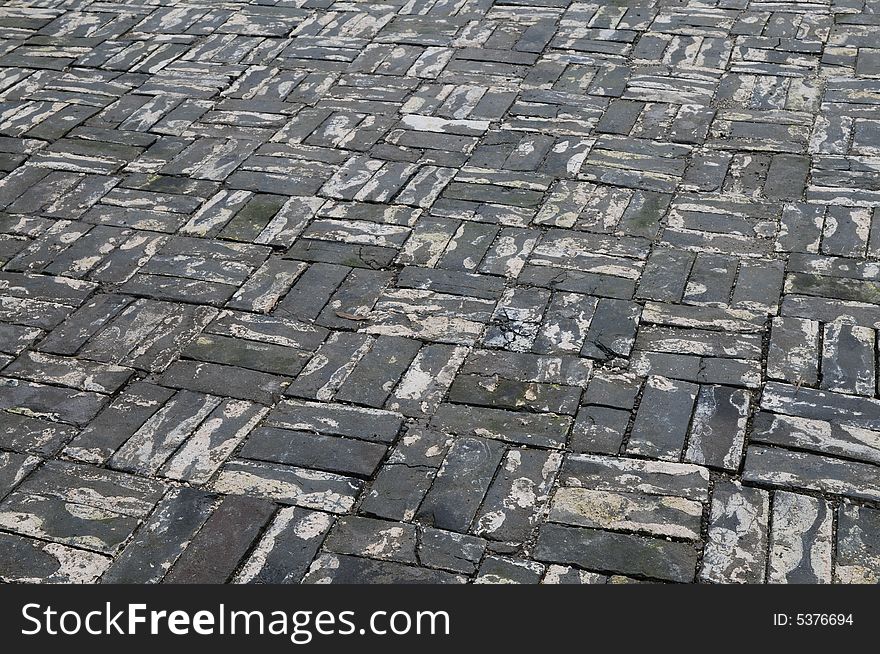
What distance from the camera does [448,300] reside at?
14.5 ft

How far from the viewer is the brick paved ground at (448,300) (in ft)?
11.2

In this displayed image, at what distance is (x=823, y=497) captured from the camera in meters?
3.43

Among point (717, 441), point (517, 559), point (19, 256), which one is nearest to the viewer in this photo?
point (517, 559)

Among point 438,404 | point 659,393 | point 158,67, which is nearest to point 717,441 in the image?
point 659,393

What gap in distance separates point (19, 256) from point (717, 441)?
10.3 feet

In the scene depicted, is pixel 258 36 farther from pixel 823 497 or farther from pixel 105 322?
pixel 823 497

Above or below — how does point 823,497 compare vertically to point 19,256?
below

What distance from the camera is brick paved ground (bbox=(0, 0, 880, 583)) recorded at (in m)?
3.41

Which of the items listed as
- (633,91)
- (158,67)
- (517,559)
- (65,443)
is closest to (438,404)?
(517,559)

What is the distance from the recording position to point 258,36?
688 centimetres

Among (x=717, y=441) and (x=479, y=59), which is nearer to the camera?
(x=717, y=441)

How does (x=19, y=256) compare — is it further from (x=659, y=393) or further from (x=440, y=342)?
(x=659, y=393)

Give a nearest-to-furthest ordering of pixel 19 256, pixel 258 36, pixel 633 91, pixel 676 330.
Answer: pixel 676 330 < pixel 19 256 < pixel 633 91 < pixel 258 36

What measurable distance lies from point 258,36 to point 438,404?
152 inches
